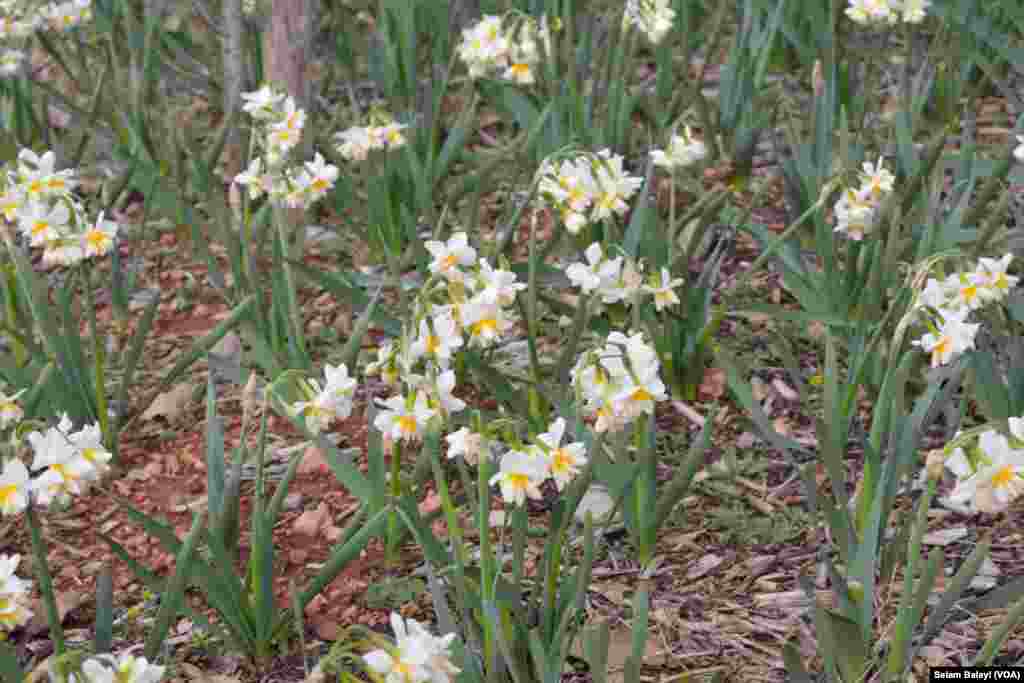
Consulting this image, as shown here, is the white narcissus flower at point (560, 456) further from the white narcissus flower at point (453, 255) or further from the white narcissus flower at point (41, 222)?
the white narcissus flower at point (41, 222)

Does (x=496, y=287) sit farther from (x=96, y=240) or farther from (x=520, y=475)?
(x=96, y=240)

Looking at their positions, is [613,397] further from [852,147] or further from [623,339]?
[852,147]

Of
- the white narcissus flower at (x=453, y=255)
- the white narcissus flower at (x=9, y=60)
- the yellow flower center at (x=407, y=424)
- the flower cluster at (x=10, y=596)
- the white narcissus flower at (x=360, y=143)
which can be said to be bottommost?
the flower cluster at (x=10, y=596)

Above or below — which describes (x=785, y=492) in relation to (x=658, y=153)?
below

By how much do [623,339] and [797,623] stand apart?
2.29 feet

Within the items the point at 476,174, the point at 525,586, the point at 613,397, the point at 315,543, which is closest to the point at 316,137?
the point at 476,174

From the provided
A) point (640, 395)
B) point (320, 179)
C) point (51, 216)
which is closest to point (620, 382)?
point (640, 395)

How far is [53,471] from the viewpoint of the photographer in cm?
172

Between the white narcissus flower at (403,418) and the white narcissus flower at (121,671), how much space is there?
1.42 feet

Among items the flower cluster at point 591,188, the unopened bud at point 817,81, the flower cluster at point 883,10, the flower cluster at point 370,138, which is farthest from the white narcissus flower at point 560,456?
the flower cluster at point 883,10

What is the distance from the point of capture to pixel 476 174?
3.09 metres

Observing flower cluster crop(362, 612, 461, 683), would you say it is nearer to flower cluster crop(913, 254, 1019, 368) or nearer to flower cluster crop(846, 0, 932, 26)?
flower cluster crop(913, 254, 1019, 368)

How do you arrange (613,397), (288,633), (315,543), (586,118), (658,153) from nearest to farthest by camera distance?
(613,397)
(288,633)
(315,543)
(658,153)
(586,118)

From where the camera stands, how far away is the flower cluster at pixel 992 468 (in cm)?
166
